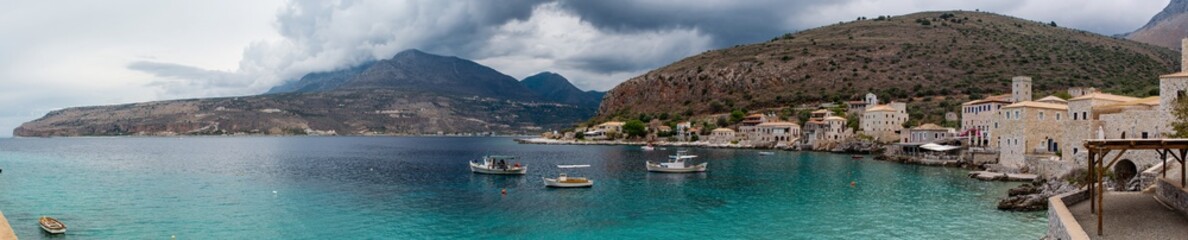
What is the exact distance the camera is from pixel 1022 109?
45.8 m

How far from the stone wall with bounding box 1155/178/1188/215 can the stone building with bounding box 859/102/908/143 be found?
7036 centimetres

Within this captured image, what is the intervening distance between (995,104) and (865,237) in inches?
1870

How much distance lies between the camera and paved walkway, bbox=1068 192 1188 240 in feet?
47.0

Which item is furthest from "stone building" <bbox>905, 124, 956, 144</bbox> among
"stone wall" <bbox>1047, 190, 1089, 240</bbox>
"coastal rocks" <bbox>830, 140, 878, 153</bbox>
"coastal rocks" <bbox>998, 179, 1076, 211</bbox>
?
"stone wall" <bbox>1047, 190, 1089, 240</bbox>

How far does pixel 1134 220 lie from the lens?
1565 cm

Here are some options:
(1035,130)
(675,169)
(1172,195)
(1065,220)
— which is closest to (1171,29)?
(1035,130)

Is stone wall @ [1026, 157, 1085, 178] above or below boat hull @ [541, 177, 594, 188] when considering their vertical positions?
above

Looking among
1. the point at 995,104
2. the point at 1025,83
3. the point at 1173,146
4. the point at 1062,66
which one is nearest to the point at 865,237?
the point at 1173,146

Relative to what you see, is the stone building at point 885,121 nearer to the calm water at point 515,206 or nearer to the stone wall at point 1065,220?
the calm water at point 515,206

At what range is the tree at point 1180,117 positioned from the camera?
25978 mm

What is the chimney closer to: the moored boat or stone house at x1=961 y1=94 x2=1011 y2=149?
stone house at x1=961 y1=94 x2=1011 y2=149

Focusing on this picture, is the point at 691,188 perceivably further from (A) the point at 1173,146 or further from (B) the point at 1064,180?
(A) the point at 1173,146

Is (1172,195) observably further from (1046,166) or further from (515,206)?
(1046,166)

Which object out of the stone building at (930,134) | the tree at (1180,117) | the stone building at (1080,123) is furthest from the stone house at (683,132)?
the tree at (1180,117)
